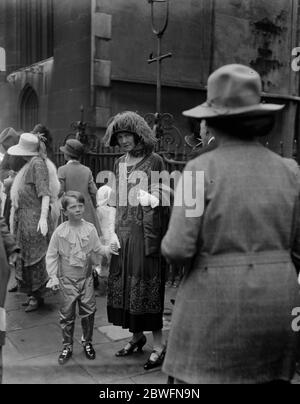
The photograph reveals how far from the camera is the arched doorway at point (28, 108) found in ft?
40.3

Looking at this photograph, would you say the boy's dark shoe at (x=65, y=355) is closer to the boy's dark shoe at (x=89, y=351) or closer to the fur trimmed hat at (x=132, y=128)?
the boy's dark shoe at (x=89, y=351)

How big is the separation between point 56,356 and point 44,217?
1533mm

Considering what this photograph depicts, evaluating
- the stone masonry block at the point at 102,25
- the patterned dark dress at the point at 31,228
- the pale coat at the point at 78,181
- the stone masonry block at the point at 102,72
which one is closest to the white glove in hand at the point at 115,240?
the patterned dark dress at the point at 31,228

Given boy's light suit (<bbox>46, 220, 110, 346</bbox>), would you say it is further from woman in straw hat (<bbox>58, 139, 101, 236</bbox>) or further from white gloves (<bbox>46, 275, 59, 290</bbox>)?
woman in straw hat (<bbox>58, 139, 101, 236</bbox>)

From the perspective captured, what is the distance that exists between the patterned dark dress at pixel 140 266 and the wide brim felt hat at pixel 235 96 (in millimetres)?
1616

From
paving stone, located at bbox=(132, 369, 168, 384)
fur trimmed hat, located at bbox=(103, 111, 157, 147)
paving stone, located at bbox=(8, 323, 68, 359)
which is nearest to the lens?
paving stone, located at bbox=(132, 369, 168, 384)

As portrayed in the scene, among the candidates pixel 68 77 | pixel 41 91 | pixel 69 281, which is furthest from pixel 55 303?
pixel 41 91

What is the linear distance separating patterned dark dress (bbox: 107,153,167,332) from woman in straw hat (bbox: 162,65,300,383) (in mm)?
1551

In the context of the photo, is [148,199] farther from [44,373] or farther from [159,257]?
[44,373]

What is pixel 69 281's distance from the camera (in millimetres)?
3879

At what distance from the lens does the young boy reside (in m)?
3.85

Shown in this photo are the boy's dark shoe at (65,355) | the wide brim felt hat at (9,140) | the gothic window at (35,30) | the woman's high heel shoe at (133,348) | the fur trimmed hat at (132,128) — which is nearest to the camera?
the fur trimmed hat at (132,128)

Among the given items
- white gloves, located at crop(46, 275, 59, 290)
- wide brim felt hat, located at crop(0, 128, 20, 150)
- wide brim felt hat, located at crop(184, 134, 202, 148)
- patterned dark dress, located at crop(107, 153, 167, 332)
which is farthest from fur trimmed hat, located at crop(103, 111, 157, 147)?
wide brim felt hat, located at crop(0, 128, 20, 150)

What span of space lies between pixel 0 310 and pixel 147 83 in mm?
8277
